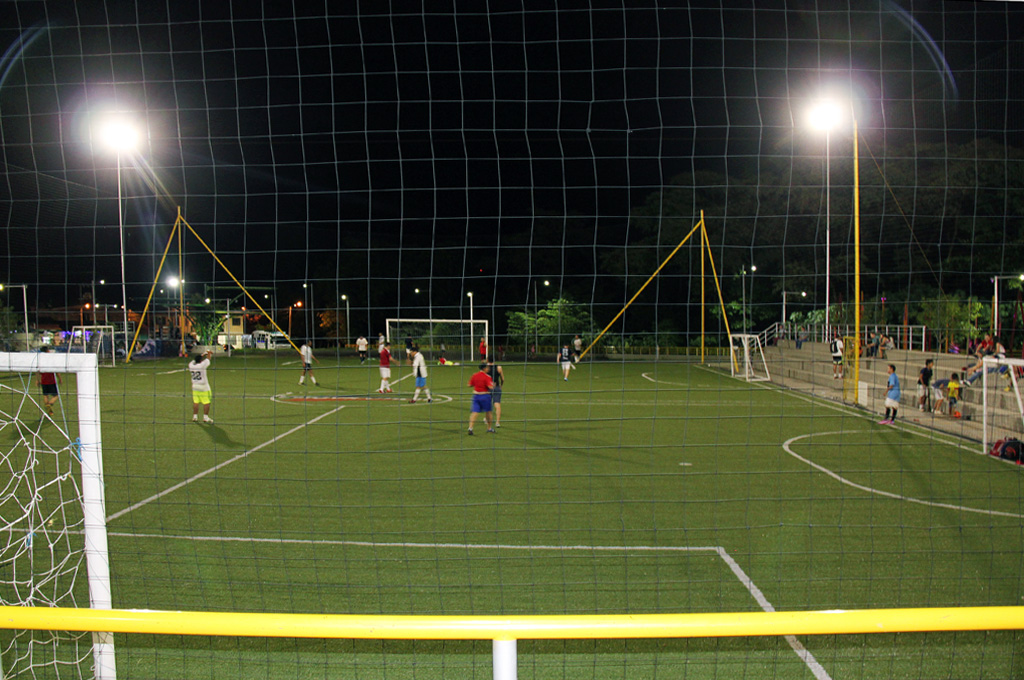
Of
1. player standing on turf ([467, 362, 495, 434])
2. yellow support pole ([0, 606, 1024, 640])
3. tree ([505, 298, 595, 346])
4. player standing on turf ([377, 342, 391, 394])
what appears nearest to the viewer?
yellow support pole ([0, 606, 1024, 640])

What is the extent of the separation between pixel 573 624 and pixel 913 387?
20934 mm

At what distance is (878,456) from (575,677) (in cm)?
990

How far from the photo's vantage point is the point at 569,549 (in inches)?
288

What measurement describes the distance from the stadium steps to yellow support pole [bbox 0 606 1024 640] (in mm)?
6161

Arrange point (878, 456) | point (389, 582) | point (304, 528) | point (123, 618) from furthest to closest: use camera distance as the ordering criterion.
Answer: point (878, 456) < point (304, 528) < point (389, 582) < point (123, 618)

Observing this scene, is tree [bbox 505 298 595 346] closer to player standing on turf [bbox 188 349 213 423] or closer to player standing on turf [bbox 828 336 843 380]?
player standing on turf [bbox 188 349 213 423]

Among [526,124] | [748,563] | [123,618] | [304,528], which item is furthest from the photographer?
[304,528]

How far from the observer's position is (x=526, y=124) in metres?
5.89

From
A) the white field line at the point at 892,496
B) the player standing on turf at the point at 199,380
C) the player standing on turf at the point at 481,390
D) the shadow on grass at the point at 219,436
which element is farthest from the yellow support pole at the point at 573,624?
the player standing on turf at the point at 199,380

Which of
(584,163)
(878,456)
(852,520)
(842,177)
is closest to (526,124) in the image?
(584,163)

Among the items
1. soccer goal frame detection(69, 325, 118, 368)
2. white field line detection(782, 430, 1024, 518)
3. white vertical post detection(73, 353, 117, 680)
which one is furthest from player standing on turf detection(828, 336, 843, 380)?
white vertical post detection(73, 353, 117, 680)

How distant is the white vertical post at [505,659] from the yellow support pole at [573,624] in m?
0.04

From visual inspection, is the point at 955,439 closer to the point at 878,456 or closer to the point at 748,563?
the point at 878,456

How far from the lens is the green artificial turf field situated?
5090mm
